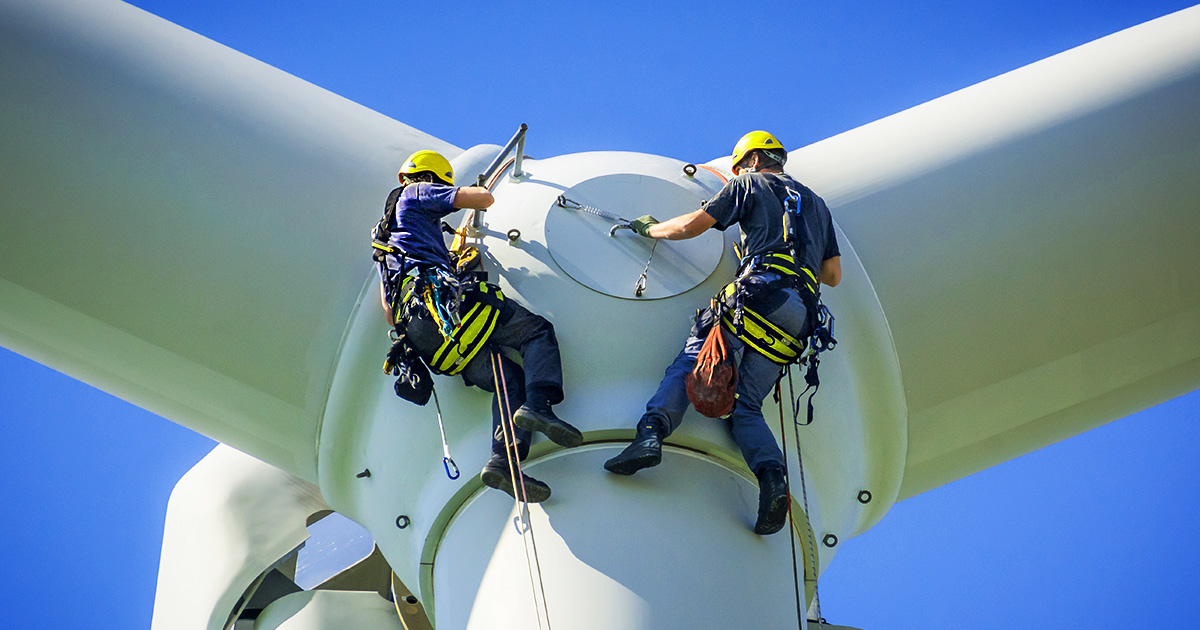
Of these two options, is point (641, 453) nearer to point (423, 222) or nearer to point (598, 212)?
point (598, 212)

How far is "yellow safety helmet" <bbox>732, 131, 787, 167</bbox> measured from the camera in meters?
8.14

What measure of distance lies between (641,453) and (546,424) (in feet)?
1.70

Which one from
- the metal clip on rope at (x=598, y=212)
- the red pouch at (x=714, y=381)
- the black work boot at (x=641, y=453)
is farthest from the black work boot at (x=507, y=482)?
the metal clip on rope at (x=598, y=212)

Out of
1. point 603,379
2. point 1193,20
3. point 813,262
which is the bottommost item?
point 603,379

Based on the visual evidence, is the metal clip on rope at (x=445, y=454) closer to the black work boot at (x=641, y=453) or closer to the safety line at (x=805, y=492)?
the black work boot at (x=641, y=453)

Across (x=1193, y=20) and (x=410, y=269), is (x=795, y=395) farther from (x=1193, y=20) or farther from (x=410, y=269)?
(x=1193, y=20)

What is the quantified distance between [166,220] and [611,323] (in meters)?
2.69

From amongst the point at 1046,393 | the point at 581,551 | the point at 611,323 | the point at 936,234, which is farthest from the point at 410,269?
the point at 1046,393

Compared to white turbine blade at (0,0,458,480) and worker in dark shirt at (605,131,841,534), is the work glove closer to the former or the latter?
worker in dark shirt at (605,131,841,534)

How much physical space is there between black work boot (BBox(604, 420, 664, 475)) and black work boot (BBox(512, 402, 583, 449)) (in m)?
0.23

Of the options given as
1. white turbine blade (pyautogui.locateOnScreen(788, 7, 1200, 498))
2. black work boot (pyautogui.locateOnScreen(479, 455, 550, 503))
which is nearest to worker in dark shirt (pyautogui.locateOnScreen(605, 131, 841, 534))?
black work boot (pyautogui.locateOnScreen(479, 455, 550, 503))

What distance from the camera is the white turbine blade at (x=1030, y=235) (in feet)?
27.7

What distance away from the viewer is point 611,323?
7.67 m

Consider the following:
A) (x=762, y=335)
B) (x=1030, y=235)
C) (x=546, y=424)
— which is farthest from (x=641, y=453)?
(x=1030, y=235)
